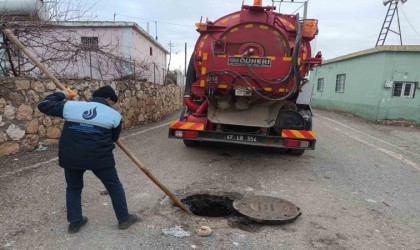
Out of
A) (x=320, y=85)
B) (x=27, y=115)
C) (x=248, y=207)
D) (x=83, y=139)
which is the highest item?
(x=320, y=85)

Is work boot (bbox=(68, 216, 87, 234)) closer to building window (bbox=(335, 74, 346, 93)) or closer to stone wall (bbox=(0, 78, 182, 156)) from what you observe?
stone wall (bbox=(0, 78, 182, 156))

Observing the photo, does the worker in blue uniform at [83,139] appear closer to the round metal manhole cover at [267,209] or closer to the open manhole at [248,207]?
the open manhole at [248,207]

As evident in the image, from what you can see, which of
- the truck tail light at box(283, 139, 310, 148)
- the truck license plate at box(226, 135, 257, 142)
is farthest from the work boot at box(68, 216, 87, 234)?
the truck tail light at box(283, 139, 310, 148)

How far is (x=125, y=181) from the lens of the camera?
16.5 feet

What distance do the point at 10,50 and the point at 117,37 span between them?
886cm

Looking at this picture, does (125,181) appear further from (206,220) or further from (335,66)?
(335,66)

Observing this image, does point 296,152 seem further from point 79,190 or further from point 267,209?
point 79,190

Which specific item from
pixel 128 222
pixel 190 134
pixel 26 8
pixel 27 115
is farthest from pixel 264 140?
pixel 26 8

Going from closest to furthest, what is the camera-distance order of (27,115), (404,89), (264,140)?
(264,140) → (27,115) → (404,89)

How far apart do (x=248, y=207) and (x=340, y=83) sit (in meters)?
19.1

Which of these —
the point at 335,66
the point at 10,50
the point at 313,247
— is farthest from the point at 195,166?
the point at 335,66

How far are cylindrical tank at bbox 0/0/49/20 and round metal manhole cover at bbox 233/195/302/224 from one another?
6.05m

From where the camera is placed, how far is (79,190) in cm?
354

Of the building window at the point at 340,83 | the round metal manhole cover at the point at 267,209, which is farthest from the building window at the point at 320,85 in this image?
the round metal manhole cover at the point at 267,209
